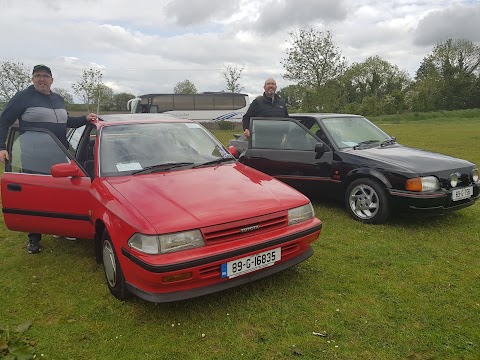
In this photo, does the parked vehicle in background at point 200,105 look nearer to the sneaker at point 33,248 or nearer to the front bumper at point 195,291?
the sneaker at point 33,248

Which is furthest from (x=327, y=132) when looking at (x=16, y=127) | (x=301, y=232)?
(x=16, y=127)

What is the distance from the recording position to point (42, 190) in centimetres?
386

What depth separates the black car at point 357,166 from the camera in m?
4.57

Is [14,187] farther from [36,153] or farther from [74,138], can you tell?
[74,138]

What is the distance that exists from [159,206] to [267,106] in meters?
4.14

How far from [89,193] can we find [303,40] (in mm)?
36306

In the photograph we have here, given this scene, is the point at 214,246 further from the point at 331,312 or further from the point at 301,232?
the point at 331,312

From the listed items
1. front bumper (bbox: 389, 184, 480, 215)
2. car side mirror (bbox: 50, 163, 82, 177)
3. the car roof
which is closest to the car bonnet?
car side mirror (bbox: 50, 163, 82, 177)

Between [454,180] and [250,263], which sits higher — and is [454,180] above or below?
above

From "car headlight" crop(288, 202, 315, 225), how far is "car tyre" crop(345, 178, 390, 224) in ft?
5.81

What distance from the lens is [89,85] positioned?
38.9 m

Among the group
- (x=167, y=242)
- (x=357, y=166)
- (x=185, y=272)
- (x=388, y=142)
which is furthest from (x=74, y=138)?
(x=388, y=142)

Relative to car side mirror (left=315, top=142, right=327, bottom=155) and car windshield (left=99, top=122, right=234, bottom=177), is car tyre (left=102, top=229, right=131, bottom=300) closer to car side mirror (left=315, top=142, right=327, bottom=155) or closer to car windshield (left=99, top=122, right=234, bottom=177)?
car windshield (left=99, top=122, right=234, bottom=177)

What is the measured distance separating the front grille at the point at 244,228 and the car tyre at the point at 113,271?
0.85m
